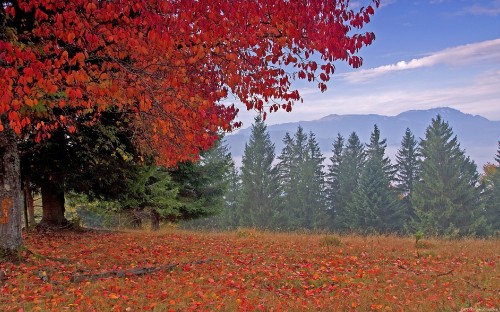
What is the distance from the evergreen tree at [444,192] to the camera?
52.2 meters

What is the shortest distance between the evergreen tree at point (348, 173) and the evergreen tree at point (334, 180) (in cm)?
73

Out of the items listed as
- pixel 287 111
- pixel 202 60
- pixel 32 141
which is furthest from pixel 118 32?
pixel 32 141

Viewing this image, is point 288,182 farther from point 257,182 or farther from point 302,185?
point 257,182

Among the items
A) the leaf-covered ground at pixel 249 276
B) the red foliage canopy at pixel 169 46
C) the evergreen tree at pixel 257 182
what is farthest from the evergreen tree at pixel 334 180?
the red foliage canopy at pixel 169 46

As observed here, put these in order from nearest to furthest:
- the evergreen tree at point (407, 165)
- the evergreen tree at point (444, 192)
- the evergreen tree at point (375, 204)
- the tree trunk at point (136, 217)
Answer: the tree trunk at point (136, 217) < the evergreen tree at point (444, 192) < the evergreen tree at point (375, 204) < the evergreen tree at point (407, 165)

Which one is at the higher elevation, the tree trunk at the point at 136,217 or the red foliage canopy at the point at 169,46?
the red foliage canopy at the point at 169,46

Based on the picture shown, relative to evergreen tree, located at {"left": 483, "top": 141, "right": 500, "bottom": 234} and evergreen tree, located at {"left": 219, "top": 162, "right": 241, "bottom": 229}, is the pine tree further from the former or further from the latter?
evergreen tree, located at {"left": 483, "top": 141, "right": 500, "bottom": 234}

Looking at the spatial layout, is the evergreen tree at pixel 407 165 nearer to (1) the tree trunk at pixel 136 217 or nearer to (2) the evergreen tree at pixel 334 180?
(2) the evergreen tree at pixel 334 180

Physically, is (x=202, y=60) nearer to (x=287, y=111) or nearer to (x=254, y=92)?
(x=254, y=92)

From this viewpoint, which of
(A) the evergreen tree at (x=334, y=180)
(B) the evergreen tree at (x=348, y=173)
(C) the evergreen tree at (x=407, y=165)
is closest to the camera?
(C) the evergreen tree at (x=407, y=165)

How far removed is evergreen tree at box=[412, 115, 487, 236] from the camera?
2053 inches

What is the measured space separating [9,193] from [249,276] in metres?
5.39

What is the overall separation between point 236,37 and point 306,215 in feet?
196

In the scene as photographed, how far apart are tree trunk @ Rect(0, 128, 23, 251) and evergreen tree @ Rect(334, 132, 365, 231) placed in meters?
57.7
